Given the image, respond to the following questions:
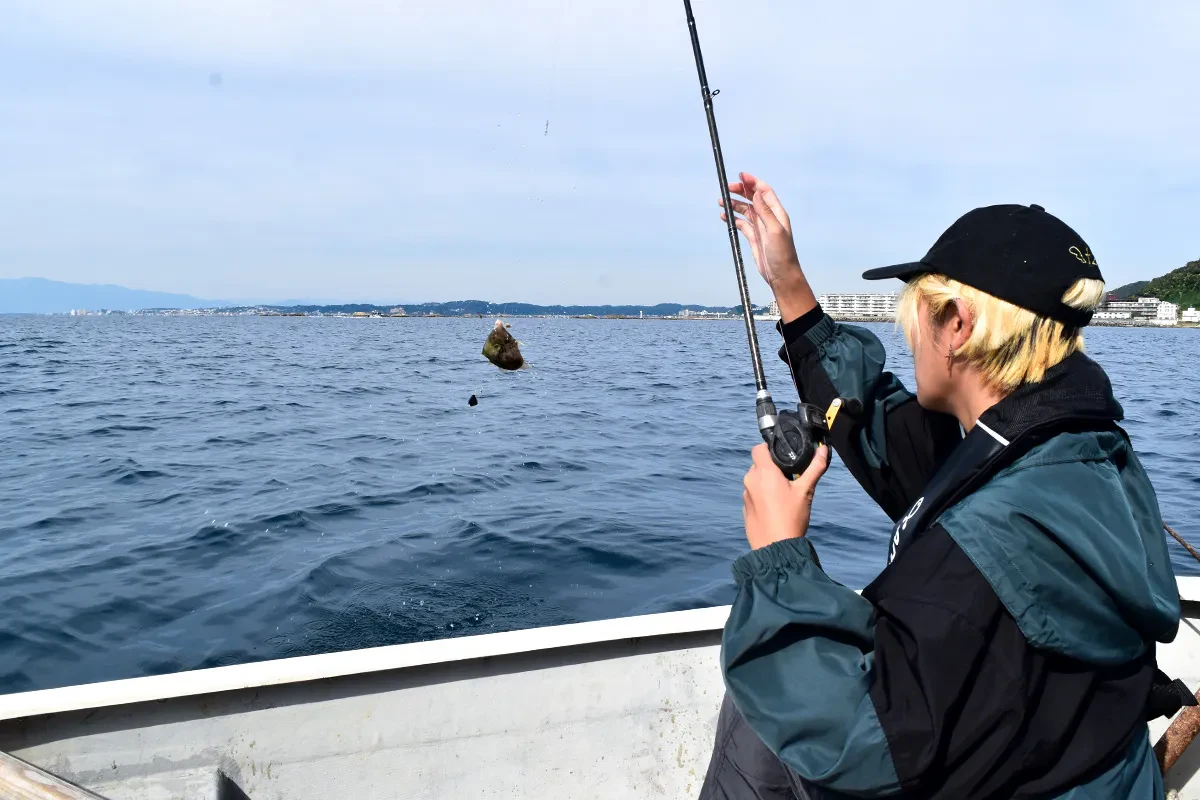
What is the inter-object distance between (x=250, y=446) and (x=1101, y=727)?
12.6m

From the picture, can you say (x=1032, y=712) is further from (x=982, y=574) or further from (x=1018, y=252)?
(x=1018, y=252)

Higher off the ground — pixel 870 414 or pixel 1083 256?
pixel 1083 256

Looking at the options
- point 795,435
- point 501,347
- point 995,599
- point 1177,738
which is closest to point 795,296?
point 795,435

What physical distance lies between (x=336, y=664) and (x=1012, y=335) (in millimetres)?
2550

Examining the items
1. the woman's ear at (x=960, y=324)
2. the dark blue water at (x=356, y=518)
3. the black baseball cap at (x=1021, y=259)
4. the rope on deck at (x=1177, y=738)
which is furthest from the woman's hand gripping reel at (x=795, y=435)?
the dark blue water at (x=356, y=518)

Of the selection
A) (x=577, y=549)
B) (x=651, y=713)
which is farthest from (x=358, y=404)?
(x=651, y=713)

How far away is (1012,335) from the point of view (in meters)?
1.65

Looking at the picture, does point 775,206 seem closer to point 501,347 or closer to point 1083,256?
point 1083,256

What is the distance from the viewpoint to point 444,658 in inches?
120

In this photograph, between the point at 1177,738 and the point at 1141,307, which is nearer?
the point at 1177,738

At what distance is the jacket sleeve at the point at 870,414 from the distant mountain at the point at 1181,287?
129866 mm

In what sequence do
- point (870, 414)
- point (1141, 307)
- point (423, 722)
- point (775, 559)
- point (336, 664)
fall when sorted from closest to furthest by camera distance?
point (775, 559)
point (870, 414)
point (336, 664)
point (423, 722)
point (1141, 307)

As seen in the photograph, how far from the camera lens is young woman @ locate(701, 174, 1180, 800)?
1.33 metres

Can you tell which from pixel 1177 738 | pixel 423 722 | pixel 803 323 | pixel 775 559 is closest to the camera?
pixel 775 559
